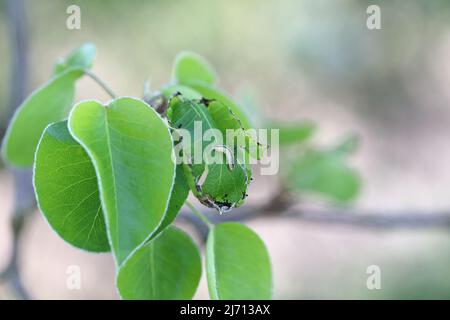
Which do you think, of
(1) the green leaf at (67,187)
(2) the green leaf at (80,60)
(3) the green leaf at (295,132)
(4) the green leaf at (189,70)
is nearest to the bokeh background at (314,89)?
(3) the green leaf at (295,132)

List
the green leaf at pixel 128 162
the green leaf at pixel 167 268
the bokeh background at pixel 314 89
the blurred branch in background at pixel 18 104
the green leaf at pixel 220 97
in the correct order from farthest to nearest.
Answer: the bokeh background at pixel 314 89
the blurred branch in background at pixel 18 104
the green leaf at pixel 220 97
the green leaf at pixel 167 268
the green leaf at pixel 128 162

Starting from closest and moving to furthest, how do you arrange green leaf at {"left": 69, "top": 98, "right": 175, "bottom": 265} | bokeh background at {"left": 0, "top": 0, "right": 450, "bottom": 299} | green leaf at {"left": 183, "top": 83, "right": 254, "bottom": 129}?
1. green leaf at {"left": 69, "top": 98, "right": 175, "bottom": 265}
2. green leaf at {"left": 183, "top": 83, "right": 254, "bottom": 129}
3. bokeh background at {"left": 0, "top": 0, "right": 450, "bottom": 299}

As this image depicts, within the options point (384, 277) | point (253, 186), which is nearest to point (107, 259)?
point (253, 186)

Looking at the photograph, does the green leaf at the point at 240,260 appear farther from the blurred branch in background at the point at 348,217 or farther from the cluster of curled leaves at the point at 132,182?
the blurred branch in background at the point at 348,217

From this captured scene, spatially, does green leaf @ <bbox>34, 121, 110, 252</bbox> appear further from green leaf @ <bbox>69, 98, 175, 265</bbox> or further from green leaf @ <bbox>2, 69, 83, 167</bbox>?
green leaf @ <bbox>2, 69, 83, 167</bbox>

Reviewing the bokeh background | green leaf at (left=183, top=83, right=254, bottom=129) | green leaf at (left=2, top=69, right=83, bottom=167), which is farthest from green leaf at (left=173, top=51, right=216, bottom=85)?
the bokeh background
